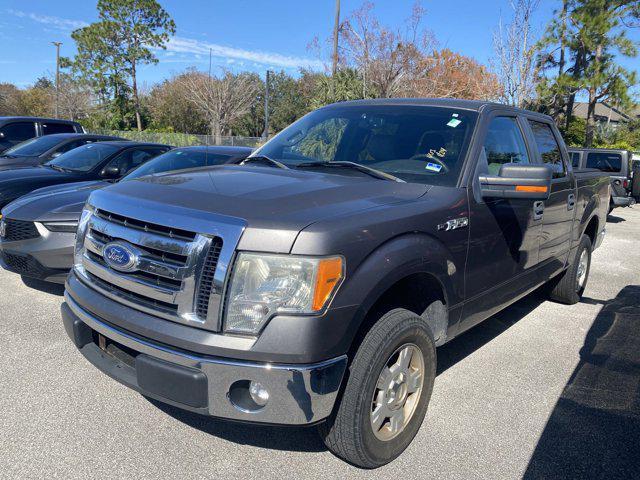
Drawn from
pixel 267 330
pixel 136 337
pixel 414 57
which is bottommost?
pixel 136 337

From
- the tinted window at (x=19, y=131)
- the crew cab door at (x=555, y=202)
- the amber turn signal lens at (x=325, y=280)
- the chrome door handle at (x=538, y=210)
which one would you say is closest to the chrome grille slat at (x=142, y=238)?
the amber turn signal lens at (x=325, y=280)

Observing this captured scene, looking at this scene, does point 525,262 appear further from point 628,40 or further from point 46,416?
point 628,40

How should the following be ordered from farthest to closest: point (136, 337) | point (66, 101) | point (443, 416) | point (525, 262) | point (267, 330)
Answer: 1. point (66, 101)
2. point (525, 262)
3. point (443, 416)
4. point (136, 337)
5. point (267, 330)

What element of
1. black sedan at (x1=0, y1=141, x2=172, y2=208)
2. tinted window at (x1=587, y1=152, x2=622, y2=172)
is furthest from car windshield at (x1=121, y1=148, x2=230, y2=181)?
tinted window at (x1=587, y1=152, x2=622, y2=172)

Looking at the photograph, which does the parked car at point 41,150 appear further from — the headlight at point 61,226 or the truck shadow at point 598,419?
the truck shadow at point 598,419

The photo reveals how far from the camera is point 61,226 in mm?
4555

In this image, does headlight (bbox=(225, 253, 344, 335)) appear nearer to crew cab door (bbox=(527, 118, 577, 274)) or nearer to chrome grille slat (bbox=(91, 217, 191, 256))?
chrome grille slat (bbox=(91, 217, 191, 256))

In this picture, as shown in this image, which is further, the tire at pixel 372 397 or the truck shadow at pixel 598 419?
the truck shadow at pixel 598 419

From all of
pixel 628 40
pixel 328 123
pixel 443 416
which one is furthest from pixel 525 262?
pixel 628 40

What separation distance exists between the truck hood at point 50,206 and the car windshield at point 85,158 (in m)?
1.90

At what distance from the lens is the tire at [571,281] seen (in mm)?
5236

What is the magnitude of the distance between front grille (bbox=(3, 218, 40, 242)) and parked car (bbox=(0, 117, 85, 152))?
24.1 ft

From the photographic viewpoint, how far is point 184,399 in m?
2.17

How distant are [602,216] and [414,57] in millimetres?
18749
